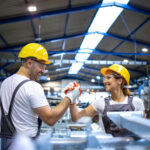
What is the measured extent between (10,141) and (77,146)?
44.4 inches

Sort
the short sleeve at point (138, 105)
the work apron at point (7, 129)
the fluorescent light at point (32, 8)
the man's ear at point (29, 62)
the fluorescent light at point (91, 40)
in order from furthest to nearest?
the fluorescent light at point (91, 40)
the fluorescent light at point (32, 8)
the short sleeve at point (138, 105)
the man's ear at point (29, 62)
the work apron at point (7, 129)

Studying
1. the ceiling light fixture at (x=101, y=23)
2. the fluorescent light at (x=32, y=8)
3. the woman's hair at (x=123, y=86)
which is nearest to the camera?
the woman's hair at (x=123, y=86)

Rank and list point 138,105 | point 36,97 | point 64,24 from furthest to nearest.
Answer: point 64,24 → point 138,105 → point 36,97

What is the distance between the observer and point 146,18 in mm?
9766

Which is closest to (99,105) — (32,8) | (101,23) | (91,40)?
(32,8)

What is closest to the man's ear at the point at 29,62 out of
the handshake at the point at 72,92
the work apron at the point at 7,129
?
the work apron at the point at 7,129

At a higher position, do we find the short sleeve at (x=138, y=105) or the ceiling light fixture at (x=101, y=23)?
the ceiling light fixture at (x=101, y=23)

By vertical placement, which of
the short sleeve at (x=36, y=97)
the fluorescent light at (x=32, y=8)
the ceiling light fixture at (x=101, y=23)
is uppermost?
the ceiling light fixture at (x=101, y=23)

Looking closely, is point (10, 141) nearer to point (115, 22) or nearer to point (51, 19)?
point (51, 19)

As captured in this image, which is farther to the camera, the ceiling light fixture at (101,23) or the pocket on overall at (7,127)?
the ceiling light fixture at (101,23)

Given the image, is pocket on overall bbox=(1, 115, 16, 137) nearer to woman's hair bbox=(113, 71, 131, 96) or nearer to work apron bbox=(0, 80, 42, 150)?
work apron bbox=(0, 80, 42, 150)

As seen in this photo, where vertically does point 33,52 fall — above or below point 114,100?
above

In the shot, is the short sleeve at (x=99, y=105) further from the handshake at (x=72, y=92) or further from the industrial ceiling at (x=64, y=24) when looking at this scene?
the industrial ceiling at (x=64, y=24)

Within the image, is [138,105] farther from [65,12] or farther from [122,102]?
[65,12]
